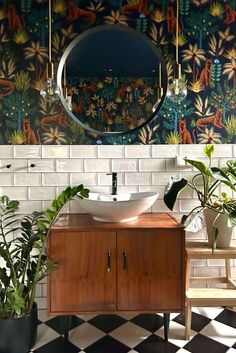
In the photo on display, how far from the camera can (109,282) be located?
1863 millimetres

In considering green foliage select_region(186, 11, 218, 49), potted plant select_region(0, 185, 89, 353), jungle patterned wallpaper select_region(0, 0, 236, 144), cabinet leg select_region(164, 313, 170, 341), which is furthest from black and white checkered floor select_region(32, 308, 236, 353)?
green foliage select_region(186, 11, 218, 49)

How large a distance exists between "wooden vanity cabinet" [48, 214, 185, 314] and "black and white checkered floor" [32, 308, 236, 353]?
25 cm

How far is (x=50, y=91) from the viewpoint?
2197mm

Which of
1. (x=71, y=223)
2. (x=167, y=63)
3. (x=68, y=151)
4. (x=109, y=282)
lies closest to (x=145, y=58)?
(x=167, y=63)

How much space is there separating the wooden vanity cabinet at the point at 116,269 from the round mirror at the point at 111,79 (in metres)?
0.84

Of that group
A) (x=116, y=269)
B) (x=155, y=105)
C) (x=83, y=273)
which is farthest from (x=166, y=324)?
(x=155, y=105)

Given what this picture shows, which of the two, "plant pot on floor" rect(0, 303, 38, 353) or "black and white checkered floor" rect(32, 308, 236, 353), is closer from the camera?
"plant pot on floor" rect(0, 303, 38, 353)

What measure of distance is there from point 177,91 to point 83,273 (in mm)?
1371

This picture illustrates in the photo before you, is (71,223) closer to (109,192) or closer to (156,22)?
(109,192)

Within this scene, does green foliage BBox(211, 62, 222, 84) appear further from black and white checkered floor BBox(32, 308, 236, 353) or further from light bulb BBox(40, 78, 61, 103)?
black and white checkered floor BBox(32, 308, 236, 353)

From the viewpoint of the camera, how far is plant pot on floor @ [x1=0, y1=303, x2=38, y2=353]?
1799mm

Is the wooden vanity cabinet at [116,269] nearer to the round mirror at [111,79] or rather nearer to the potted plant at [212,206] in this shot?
the potted plant at [212,206]

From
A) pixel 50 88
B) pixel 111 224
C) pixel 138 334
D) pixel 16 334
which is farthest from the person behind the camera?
pixel 50 88

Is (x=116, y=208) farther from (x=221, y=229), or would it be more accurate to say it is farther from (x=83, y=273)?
(x=221, y=229)
